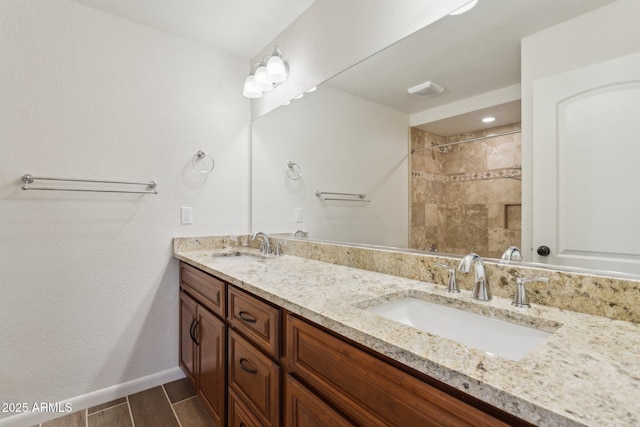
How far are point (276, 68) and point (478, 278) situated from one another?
5.47 feet

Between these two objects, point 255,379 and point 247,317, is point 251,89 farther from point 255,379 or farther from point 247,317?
point 255,379

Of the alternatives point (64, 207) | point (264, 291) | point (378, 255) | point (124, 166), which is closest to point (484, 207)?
point (378, 255)

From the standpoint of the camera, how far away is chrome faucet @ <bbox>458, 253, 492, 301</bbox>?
954 mm

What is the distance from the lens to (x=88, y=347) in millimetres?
1783

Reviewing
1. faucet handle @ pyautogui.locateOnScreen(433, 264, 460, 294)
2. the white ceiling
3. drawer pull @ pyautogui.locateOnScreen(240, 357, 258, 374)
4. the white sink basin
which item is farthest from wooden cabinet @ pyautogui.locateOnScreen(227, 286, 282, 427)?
the white ceiling

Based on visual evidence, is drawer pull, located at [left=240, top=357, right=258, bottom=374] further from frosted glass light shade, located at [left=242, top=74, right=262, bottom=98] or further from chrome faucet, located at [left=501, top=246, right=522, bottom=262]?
frosted glass light shade, located at [left=242, top=74, right=262, bottom=98]

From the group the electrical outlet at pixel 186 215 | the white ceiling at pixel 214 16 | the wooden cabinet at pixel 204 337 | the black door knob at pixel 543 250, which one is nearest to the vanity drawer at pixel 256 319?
the wooden cabinet at pixel 204 337

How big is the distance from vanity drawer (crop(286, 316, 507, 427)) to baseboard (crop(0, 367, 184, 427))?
153 centimetres

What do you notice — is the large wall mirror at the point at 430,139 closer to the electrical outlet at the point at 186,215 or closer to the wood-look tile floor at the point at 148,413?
→ the electrical outlet at the point at 186,215

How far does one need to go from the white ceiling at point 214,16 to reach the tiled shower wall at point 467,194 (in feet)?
4.01

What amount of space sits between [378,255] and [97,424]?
1.73 m

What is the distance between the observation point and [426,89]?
1.25m

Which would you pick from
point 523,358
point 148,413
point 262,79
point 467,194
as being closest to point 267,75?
point 262,79

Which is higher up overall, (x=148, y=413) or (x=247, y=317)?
(x=247, y=317)
